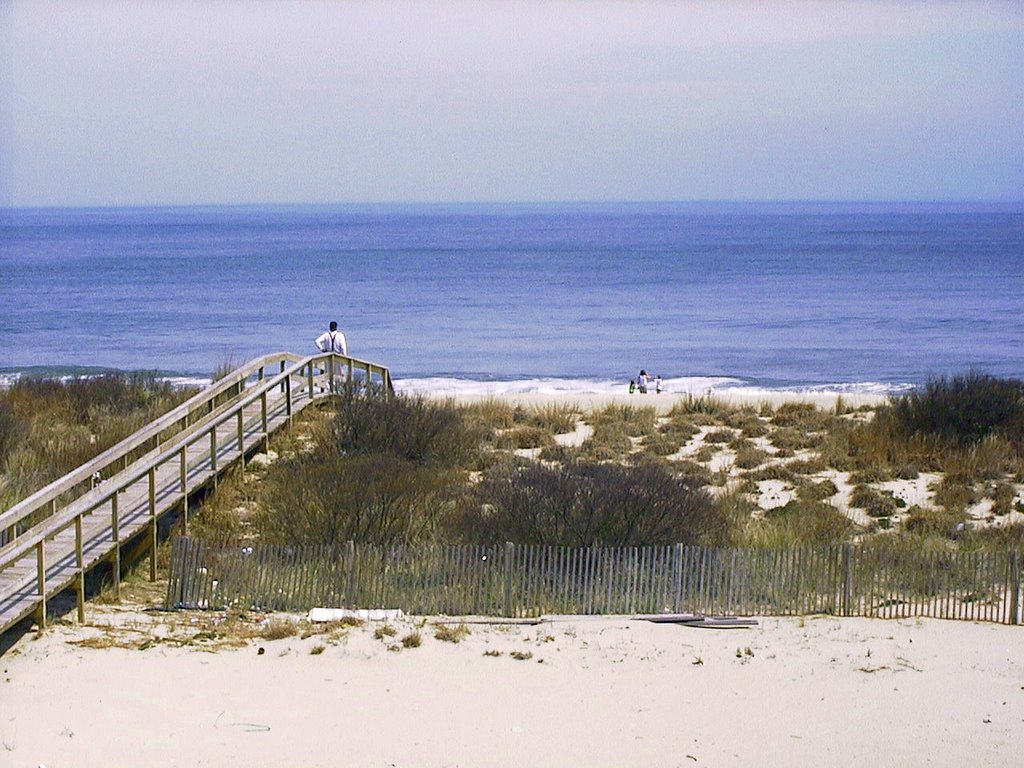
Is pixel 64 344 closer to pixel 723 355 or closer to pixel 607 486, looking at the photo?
pixel 723 355

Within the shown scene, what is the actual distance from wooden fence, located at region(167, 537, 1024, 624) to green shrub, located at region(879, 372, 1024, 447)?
990 cm

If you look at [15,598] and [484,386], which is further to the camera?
[484,386]

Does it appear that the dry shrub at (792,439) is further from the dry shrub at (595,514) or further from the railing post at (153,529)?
the railing post at (153,529)

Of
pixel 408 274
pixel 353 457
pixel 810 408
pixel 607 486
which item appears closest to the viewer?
pixel 607 486

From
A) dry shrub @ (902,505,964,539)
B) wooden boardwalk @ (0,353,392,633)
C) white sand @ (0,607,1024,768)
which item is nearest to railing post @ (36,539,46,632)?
wooden boardwalk @ (0,353,392,633)

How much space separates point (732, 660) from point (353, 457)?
7465mm

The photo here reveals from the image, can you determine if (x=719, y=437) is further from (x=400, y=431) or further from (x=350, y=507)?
(x=350, y=507)

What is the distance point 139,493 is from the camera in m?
14.7

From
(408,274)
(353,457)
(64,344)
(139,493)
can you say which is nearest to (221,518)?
(139,493)

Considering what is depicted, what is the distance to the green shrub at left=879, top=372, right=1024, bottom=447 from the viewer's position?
22203mm

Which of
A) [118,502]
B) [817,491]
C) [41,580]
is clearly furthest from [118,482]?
[817,491]

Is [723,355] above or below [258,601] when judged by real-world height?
above

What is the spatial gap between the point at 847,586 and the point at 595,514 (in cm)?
292

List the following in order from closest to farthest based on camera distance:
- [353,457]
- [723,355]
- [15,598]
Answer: [15,598] → [353,457] → [723,355]
